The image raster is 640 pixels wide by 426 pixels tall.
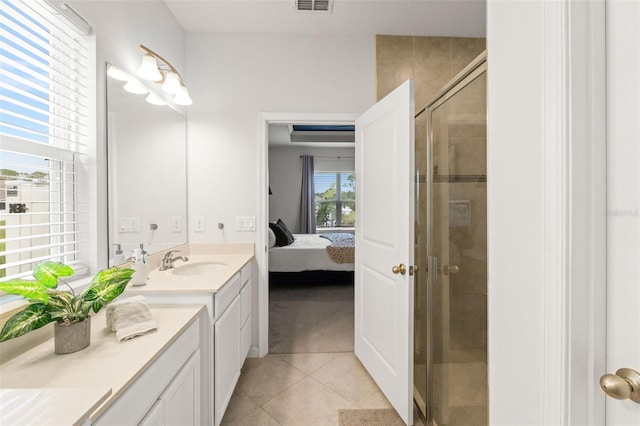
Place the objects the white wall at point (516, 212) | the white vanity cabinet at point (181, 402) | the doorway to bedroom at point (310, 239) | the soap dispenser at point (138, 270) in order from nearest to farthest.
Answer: the white wall at point (516, 212) < the white vanity cabinet at point (181, 402) < the soap dispenser at point (138, 270) < the doorway to bedroom at point (310, 239)

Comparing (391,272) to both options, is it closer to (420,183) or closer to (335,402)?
(420,183)

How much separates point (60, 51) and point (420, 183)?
195cm

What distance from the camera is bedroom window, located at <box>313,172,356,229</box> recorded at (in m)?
6.93

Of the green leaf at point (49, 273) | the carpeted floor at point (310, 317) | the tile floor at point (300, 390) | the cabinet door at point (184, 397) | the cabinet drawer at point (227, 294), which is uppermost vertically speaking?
the green leaf at point (49, 273)

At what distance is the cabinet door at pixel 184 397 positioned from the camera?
1070 millimetres

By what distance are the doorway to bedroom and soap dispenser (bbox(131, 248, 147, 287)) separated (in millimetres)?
1224

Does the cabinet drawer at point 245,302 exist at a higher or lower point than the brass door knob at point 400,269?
lower

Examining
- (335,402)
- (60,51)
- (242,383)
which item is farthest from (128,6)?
(335,402)

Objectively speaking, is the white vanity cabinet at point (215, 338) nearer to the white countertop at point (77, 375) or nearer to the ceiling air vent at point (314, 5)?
the white countertop at point (77, 375)

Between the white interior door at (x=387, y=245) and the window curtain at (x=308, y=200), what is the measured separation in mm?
4348

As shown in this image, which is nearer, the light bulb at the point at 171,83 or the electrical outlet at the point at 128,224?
the electrical outlet at the point at 128,224

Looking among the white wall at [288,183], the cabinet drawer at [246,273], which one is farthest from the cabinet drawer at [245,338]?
the white wall at [288,183]

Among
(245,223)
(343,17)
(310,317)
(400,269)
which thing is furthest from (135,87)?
(310,317)

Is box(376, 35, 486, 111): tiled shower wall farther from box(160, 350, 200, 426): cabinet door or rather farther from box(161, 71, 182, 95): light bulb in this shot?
box(160, 350, 200, 426): cabinet door
